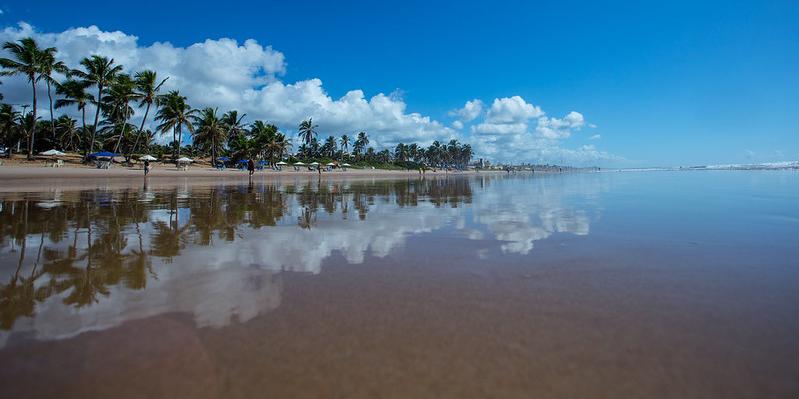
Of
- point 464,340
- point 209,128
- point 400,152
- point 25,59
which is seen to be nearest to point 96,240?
point 464,340

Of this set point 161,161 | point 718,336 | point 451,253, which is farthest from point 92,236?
point 161,161

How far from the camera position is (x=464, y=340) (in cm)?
301

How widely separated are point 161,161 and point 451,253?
73.1 m

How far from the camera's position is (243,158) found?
71.9 m

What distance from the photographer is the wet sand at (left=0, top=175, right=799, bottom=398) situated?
2408mm

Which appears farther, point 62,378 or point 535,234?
point 535,234

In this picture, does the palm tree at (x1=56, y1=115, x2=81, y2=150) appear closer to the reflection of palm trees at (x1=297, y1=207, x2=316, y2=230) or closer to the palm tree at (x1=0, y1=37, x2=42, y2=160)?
the palm tree at (x1=0, y1=37, x2=42, y2=160)

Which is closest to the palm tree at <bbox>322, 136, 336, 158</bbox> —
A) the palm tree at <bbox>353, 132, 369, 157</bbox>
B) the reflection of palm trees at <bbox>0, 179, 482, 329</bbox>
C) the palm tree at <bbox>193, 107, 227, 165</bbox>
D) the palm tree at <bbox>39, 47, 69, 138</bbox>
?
the palm tree at <bbox>353, 132, 369, 157</bbox>

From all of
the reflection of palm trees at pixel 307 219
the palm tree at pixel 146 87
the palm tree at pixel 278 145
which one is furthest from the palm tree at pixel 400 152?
the reflection of palm trees at pixel 307 219

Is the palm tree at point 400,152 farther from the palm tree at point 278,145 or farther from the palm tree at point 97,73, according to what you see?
the palm tree at point 97,73

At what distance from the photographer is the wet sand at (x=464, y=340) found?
Answer: 2.41 m

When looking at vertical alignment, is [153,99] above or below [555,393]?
above

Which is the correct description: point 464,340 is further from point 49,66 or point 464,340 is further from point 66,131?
Answer: point 66,131

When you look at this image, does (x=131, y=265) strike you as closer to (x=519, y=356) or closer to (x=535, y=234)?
(x=519, y=356)
